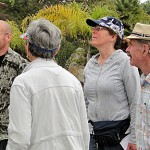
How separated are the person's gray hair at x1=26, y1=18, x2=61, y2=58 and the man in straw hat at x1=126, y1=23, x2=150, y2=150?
715 mm

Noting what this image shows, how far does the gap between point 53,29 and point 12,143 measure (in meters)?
0.84

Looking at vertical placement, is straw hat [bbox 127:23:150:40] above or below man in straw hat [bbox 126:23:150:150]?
above

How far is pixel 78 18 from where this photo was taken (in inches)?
418

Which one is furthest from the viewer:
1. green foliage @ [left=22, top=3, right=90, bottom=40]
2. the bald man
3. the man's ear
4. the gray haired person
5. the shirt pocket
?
green foliage @ [left=22, top=3, right=90, bottom=40]

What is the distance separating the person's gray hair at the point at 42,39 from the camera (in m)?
2.83

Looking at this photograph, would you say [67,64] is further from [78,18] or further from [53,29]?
[53,29]

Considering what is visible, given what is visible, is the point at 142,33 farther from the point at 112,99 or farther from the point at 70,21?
the point at 70,21

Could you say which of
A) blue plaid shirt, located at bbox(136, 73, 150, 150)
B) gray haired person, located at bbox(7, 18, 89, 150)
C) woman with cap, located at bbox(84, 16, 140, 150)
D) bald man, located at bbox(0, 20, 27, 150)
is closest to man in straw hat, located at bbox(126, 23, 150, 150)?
blue plaid shirt, located at bbox(136, 73, 150, 150)

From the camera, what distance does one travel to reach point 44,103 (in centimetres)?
274

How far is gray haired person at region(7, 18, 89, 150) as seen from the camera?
2664 mm

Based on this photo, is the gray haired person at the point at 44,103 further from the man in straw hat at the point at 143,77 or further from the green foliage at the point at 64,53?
the green foliage at the point at 64,53

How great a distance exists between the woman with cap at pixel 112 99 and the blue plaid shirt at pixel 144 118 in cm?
74

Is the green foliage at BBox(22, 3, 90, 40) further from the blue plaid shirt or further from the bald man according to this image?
the blue plaid shirt

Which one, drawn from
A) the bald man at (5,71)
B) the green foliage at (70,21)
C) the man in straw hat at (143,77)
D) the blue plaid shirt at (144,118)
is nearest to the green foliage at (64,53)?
the green foliage at (70,21)
